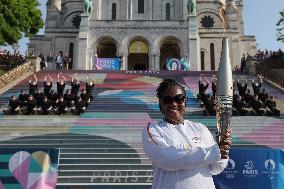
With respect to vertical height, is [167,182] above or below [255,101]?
below

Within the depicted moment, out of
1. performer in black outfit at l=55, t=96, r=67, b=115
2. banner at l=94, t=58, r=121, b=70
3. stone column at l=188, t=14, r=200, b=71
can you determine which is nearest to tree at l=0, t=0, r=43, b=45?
banner at l=94, t=58, r=121, b=70

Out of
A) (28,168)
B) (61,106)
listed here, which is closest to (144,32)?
(61,106)

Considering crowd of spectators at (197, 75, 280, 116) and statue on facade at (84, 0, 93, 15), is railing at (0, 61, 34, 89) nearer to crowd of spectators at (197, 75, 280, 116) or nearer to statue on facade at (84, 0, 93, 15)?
crowd of spectators at (197, 75, 280, 116)

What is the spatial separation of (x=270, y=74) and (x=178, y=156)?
75.0ft

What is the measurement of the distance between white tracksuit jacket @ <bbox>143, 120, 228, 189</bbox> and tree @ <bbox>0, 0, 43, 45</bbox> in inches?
1154

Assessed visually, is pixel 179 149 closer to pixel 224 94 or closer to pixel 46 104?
pixel 224 94

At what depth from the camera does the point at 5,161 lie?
703cm

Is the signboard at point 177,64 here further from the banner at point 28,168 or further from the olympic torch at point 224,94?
the olympic torch at point 224,94

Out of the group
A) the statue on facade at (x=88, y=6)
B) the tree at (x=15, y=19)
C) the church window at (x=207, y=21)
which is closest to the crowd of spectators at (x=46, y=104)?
the tree at (x=15, y=19)

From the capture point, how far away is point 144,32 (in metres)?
38.0

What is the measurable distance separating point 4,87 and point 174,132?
20.1 m

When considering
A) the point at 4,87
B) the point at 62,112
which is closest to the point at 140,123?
the point at 62,112

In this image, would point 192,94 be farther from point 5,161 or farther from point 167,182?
point 167,182

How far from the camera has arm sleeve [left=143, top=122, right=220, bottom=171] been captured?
2.80 m
